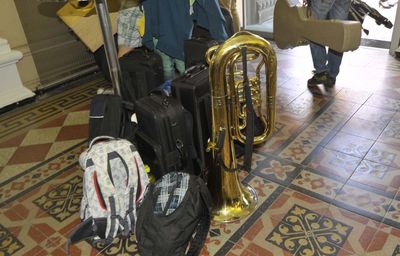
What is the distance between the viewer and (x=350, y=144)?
1.99m

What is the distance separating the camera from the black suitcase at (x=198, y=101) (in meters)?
1.58

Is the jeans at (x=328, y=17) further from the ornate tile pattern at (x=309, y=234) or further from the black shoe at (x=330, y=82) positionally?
the ornate tile pattern at (x=309, y=234)

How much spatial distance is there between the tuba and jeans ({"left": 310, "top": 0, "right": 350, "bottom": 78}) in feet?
3.51

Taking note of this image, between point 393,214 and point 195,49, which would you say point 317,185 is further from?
point 195,49

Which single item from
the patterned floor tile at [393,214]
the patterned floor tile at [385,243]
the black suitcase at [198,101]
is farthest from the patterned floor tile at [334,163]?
the black suitcase at [198,101]

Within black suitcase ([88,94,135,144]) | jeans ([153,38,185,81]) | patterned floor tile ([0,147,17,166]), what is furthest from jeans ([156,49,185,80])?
patterned floor tile ([0,147,17,166])

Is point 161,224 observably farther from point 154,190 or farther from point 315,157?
point 315,157

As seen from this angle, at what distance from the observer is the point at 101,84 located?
3.15 meters

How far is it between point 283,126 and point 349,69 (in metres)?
1.08

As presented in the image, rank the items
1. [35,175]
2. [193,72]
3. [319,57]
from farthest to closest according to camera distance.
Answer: [319,57]
[35,175]
[193,72]

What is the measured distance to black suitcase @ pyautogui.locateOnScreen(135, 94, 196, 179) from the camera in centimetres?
149

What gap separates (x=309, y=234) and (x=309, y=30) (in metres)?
0.91

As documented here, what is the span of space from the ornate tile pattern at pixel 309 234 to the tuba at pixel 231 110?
166mm

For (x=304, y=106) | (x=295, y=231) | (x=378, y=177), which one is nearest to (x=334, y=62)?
(x=304, y=106)
